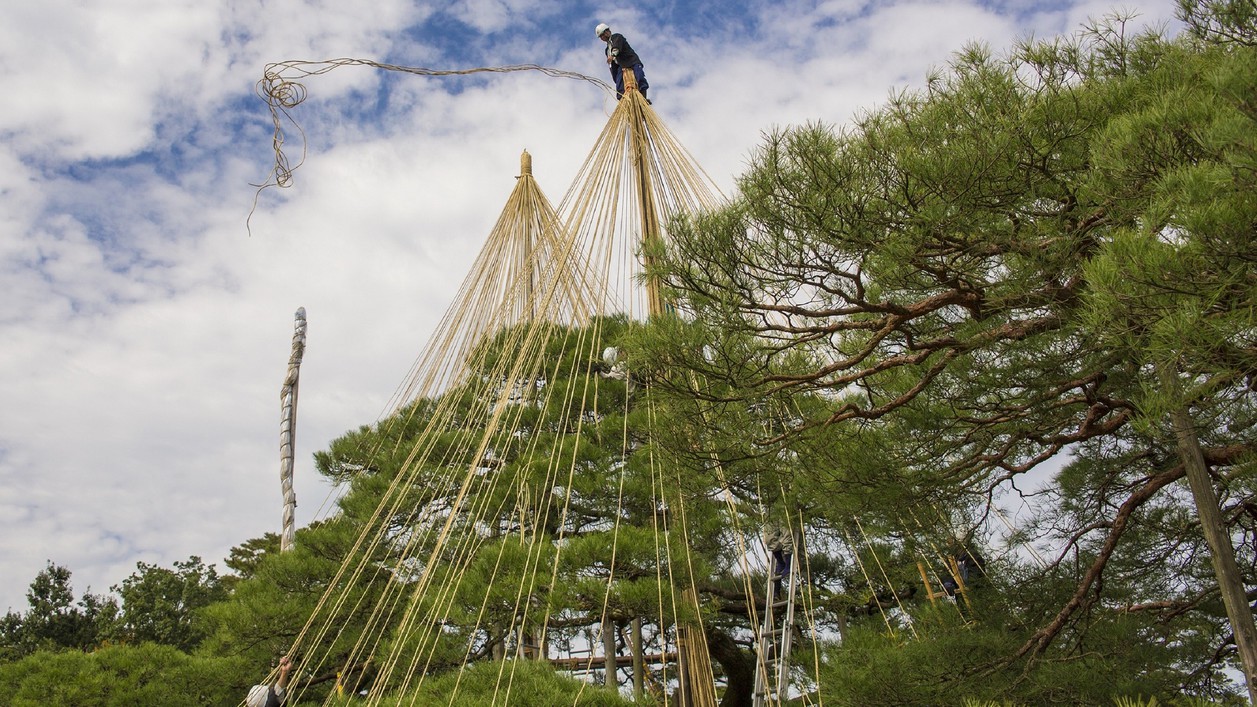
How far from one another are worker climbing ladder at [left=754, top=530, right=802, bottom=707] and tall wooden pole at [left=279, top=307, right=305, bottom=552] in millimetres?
3325

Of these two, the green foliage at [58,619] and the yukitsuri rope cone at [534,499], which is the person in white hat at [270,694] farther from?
the green foliage at [58,619]

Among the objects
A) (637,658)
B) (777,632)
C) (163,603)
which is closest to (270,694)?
(637,658)

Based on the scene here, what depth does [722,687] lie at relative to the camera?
5707 millimetres

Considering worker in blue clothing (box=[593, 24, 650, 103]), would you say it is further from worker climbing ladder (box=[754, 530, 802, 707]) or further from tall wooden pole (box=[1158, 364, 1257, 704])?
tall wooden pole (box=[1158, 364, 1257, 704])

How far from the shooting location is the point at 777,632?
4340mm

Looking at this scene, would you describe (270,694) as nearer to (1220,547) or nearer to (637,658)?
(637,658)

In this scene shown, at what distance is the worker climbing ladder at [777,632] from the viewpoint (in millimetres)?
3381

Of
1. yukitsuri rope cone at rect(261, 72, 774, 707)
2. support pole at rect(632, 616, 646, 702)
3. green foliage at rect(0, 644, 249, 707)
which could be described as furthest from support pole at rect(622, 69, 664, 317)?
green foliage at rect(0, 644, 249, 707)

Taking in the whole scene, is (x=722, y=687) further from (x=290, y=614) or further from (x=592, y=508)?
(x=290, y=614)

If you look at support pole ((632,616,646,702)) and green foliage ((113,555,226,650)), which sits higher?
green foliage ((113,555,226,650))

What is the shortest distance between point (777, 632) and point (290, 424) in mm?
3705

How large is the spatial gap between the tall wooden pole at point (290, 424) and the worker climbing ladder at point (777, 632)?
3325 mm

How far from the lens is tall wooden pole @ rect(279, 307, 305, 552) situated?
602 centimetres

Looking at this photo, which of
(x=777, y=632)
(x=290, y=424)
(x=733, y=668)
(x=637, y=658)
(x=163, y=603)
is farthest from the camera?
(x=163, y=603)
